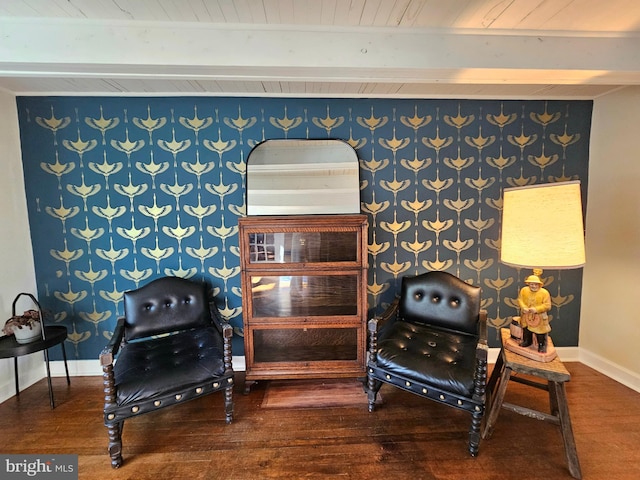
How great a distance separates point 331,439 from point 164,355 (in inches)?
47.0

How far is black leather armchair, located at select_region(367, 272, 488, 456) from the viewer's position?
5.67 ft

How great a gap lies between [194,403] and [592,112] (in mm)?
3884

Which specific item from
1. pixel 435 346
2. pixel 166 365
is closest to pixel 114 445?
pixel 166 365

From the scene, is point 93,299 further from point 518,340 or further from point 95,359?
point 518,340

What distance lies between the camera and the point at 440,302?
7.67 feet

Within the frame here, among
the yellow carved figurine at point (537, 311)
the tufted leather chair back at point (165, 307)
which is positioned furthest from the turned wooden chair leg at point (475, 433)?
the tufted leather chair back at point (165, 307)

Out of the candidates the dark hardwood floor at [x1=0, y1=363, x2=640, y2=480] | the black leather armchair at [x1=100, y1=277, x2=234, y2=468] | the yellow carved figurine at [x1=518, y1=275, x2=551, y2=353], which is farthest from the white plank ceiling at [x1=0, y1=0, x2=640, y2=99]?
the dark hardwood floor at [x1=0, y1=363, x2=640, y2=480]

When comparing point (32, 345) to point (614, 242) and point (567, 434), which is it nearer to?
point (567, 434)

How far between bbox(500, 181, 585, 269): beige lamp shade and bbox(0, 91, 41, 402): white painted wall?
3.52 meters

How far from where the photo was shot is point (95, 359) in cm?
258

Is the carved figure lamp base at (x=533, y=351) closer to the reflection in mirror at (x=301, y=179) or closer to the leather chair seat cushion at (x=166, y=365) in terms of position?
the reflection in mirror at (x=301, y=179)

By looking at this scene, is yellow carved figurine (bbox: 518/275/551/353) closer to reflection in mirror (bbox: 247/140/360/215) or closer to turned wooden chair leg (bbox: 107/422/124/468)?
reflection in mirror (bbox: 247/140/360/215)

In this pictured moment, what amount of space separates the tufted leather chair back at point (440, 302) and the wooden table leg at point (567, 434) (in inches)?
25.1

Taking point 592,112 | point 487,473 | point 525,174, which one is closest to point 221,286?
point 487,473
